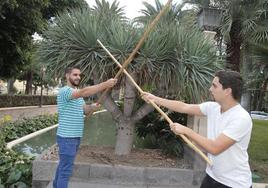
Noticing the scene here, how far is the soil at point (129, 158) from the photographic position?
22.8ft

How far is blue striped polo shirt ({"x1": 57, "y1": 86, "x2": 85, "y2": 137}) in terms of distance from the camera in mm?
5148

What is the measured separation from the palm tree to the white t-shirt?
11.4 feet

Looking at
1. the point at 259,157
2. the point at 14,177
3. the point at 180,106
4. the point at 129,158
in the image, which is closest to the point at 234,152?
the point at 180,106

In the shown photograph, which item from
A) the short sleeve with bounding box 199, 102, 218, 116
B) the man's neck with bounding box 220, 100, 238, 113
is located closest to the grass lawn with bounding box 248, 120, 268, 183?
the short sleeve with bounding box 199, 102, 218, 116

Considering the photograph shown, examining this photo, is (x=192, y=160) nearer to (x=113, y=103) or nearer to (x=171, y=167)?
(x=171, y=167)

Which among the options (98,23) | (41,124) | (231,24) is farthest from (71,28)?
(41,124)

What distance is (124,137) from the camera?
295 inches

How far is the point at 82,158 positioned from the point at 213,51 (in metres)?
2.75

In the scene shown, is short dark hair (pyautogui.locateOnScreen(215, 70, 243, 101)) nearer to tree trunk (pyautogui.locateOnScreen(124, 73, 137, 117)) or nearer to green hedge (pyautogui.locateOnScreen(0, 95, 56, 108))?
tree trunk (pyautogui.locateOnScreen(124, 73, 137, 117))

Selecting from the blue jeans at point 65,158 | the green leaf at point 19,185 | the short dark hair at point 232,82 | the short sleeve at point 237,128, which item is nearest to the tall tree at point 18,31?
the green leaf at point 19,185

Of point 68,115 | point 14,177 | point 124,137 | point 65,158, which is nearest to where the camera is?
point 65,158

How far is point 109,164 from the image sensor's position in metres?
6.73

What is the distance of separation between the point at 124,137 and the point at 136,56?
4.81ft

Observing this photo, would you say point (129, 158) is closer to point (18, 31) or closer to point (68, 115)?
point (68, 115)
